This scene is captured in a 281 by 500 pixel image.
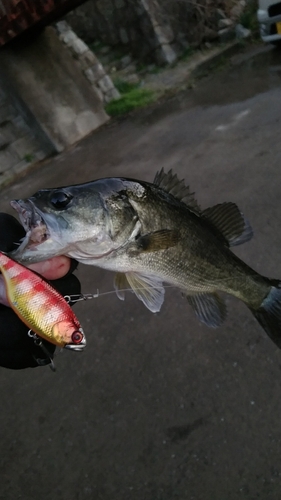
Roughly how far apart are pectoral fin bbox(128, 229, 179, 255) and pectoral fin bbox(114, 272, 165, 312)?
13 cm

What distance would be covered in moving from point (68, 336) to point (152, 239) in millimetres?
531

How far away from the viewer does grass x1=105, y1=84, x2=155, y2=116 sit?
8023 millimetres

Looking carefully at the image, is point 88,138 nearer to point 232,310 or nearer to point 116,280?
point 232,310

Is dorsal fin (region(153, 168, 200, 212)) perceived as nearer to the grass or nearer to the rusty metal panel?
the rusty metal panel

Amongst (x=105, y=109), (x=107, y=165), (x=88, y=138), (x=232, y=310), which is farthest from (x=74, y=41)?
(x=232, y=310)

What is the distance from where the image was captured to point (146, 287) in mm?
1755

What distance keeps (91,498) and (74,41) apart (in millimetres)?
8256

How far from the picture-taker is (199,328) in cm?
298


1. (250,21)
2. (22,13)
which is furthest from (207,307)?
(250,21)

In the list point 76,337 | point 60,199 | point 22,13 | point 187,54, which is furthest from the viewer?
point 187,54

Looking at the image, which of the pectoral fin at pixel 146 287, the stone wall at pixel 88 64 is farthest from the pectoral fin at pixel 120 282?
the stone wall at pixel 88 64

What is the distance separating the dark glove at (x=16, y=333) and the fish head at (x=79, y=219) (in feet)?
0.51

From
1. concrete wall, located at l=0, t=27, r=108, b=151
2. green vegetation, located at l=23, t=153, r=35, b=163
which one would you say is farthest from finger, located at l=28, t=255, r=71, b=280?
green vegetation, located at l=23, t=153, r=35, b=163

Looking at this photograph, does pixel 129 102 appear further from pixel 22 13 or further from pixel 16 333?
pixel 16 333
